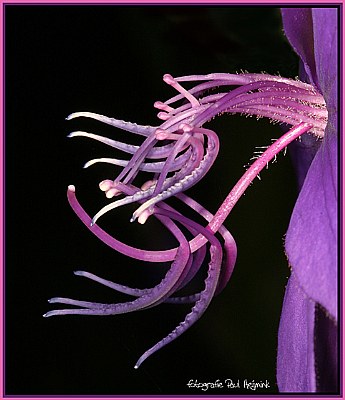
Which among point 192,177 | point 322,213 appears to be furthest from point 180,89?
point 322,213

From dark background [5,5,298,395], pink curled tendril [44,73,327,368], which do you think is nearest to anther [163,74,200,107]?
pink curled tendril [44,73,327,368]

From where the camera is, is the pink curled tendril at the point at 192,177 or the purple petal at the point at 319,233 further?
the pink curled tendril at the point at 192,177

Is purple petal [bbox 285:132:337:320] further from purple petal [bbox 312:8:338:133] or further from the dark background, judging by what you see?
the dark background

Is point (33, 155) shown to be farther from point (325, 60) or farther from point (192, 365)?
point (325, 60)

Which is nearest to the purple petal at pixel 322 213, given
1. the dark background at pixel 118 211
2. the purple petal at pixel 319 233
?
the purple petal at pixel 319 233

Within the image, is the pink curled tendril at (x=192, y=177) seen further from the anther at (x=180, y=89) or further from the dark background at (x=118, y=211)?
the dark background at (x=118, y=211)

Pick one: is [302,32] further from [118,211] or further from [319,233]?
[118,211]
